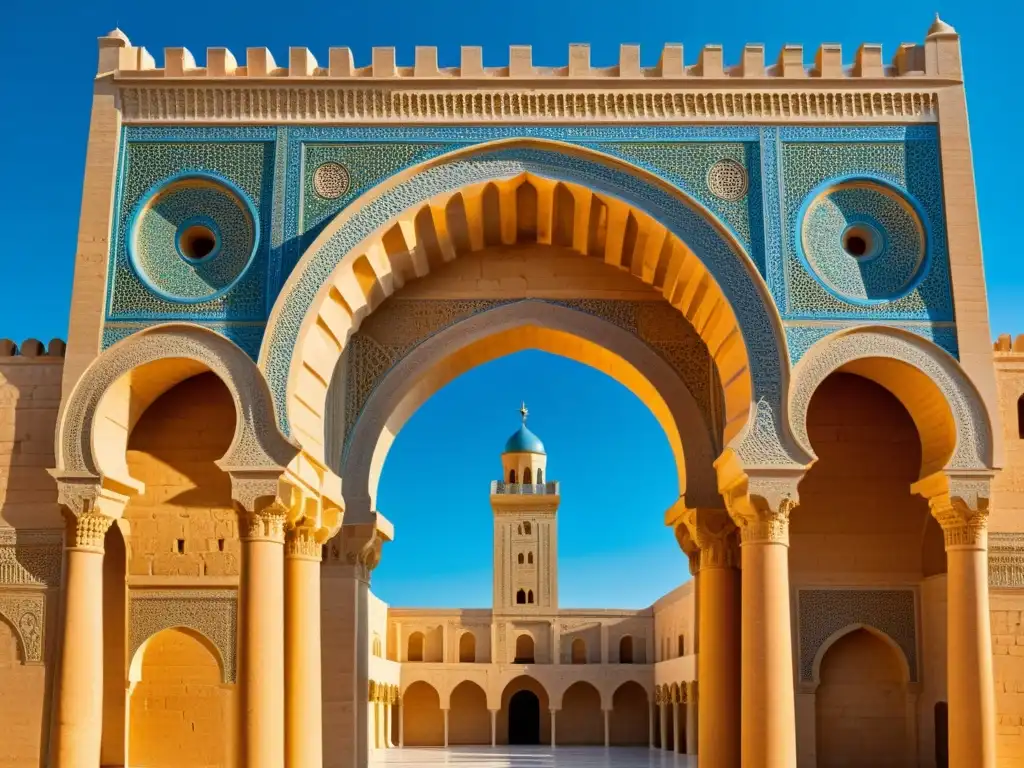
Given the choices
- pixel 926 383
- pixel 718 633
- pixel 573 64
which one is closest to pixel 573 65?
pixel 573 64

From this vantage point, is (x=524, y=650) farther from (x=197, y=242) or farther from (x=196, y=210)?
(x=196, y=210)

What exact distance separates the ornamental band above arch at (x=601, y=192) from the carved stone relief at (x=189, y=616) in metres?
2.48

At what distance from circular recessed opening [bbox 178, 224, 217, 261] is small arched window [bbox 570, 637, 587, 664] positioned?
2965cm

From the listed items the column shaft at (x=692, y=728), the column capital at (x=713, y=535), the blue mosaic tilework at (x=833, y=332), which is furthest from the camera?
the column shaft at (x=692, y=728)

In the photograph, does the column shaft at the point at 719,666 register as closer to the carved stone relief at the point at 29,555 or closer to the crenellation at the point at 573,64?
the crenellation at the point at 573,64

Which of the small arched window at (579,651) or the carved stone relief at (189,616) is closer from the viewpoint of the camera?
the carved stone relief at (189,616)

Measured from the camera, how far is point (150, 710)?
38.5 feet

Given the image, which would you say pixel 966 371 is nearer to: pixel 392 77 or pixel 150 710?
pixel 392 77

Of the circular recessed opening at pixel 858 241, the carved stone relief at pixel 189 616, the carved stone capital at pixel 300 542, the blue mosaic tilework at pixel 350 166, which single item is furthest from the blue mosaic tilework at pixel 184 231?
the circular recessed opening at pixel 858 241

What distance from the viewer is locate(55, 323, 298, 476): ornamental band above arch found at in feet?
32.5

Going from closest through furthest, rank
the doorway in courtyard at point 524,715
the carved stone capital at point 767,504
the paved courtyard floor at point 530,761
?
1. the carved stone capital at point 767,504
2. the paved courtyard floor at point 530,761
3. the doorway in courtyard at point 524,715

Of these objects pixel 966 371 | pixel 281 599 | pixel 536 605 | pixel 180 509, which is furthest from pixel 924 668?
pixel 536 605

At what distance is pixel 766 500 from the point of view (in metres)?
9.80

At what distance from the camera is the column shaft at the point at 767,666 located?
951 centimetres
